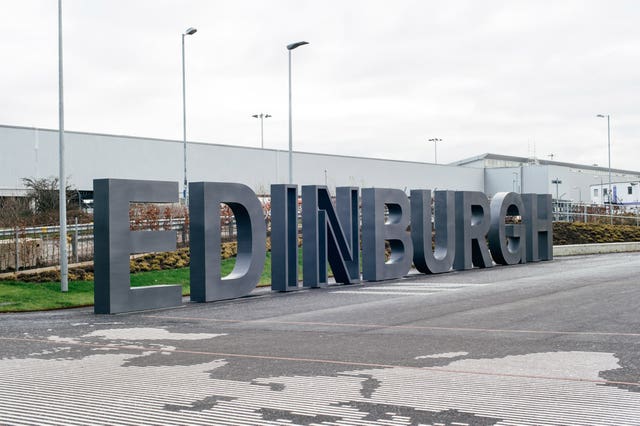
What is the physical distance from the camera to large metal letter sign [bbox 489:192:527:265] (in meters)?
28.6

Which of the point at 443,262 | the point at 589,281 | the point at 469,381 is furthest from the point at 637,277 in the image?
the point at 469,381

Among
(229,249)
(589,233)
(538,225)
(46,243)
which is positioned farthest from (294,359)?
(589,233)

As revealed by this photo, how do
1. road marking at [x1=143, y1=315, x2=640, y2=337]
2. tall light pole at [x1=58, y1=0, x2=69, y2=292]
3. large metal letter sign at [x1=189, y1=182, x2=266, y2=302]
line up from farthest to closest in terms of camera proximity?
1. tall light pole at [x1=58, y1=0, x2=69, y2=292]
2. large metal letter sign at [x1=189, y1=182, x2=266, y2=302]
3. road marking at [x1=143, y1=315, x2=640, y2=337]

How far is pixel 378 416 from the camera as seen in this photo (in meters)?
6.81

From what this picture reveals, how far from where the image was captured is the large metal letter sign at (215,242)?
18.6 meters

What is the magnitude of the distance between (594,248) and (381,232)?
17.7 m

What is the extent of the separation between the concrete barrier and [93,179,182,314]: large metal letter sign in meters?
23.3

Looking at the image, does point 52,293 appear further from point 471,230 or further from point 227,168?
point 227,168

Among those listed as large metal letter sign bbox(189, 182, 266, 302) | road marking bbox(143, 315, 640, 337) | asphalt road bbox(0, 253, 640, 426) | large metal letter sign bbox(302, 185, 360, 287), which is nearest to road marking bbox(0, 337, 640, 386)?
asphalt road bbox(0, 253, 640, 426)

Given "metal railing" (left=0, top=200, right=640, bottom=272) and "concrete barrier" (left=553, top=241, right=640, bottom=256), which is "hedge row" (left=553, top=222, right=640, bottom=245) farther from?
"metal railing" (left=0, top=200, right=640, bottom=272)

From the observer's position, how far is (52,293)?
20203 millimetres

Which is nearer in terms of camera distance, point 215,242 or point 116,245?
point 116,245

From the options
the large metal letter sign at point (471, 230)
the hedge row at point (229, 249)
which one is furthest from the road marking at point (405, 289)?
the hedge row at point (229, 249)

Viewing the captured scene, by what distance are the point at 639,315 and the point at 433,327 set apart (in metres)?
3.62
